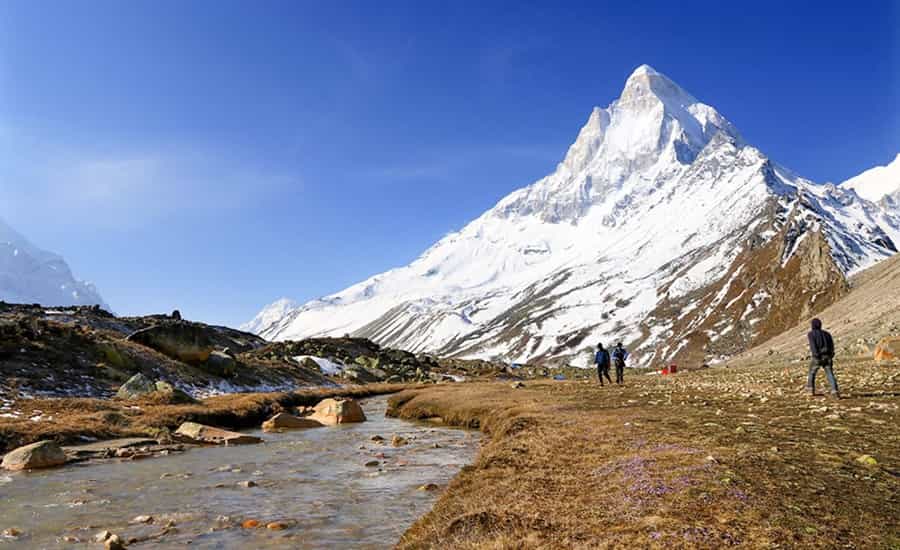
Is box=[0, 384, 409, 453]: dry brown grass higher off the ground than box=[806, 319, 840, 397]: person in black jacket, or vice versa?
box=[806, 319, 840, 397]: person in black jacket

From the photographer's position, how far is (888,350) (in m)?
36.9

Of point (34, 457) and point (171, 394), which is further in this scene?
point (171, 394)

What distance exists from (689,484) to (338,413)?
34260 millimetres

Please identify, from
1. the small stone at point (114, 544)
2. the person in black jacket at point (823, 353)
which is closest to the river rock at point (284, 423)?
the small stone at point (114, 544)

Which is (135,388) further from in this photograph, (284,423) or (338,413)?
(338,413)

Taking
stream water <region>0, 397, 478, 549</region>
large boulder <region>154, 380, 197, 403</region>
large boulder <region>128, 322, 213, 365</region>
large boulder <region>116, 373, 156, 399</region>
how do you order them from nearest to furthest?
stream water <region>0, 397, 478, 549</region> < large boulder <region>116, 373, 156, 399</region> < large boulder <region>154, 380, 197, 403</region> < large boulder <region>128, 322, 213, 365</region>

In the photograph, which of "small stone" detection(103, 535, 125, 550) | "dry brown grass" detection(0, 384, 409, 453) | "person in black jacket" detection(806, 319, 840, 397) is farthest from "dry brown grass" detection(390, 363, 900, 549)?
"dry brown grass" detection(0, 384, 409, 453)

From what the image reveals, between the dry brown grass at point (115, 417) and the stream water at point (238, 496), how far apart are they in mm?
5040

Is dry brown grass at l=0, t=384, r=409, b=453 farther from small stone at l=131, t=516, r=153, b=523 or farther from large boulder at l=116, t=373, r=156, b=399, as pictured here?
small stone at l=131, t=516, r=153, b=523

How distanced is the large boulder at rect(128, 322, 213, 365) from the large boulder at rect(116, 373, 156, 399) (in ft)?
45.7

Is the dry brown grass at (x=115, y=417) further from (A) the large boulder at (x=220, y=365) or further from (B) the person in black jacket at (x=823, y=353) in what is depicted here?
(B) the person in black jacket at (x=823, y=353)

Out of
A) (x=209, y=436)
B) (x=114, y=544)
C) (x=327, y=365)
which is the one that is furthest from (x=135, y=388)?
(x=327, y=365)

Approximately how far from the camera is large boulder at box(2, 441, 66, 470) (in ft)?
71.1

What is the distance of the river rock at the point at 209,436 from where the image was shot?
3016 cm
